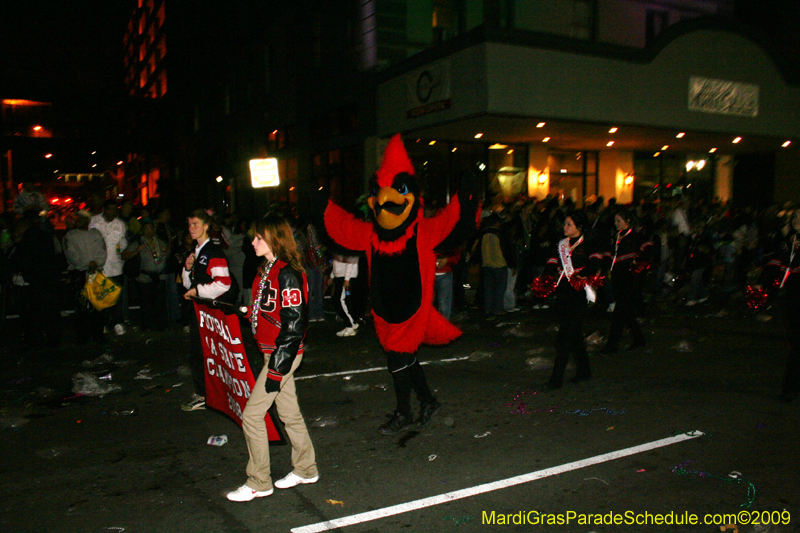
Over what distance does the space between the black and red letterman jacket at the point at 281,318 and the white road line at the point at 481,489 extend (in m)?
0.92

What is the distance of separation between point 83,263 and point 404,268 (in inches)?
235

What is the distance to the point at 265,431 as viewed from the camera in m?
4.04

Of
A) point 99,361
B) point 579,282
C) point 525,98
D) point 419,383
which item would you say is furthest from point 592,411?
point 525,98

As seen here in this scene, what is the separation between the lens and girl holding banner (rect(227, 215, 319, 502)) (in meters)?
3.97

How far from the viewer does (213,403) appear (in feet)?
17.5

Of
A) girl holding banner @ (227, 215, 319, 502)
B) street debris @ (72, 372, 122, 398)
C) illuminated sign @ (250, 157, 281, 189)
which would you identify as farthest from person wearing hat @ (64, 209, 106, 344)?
illuminated sign @ (250, 157, 281, 189)

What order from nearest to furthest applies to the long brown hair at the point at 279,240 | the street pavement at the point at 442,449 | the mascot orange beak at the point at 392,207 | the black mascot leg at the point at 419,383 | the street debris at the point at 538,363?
the street pavement at the point at 442,449 → the long brown hair at the point at 279,240 → the mascot orange beak at the point at 392,207 → the black mascot leg at the point at 419,383 → the street debris at the point at 538,363

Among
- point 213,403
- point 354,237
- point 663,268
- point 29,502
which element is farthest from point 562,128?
point 29,502

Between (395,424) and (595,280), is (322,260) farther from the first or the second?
(395,424)

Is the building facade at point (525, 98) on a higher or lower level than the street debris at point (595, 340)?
higher

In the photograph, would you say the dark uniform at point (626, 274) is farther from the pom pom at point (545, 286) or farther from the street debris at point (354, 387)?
the street debris at point (354, 387)

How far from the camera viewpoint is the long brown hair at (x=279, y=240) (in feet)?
13.6

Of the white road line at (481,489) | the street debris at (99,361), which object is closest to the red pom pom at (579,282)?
the white road line at (481,489)

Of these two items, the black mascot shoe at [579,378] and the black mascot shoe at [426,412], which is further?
the black mascot shoe at [579,378]
